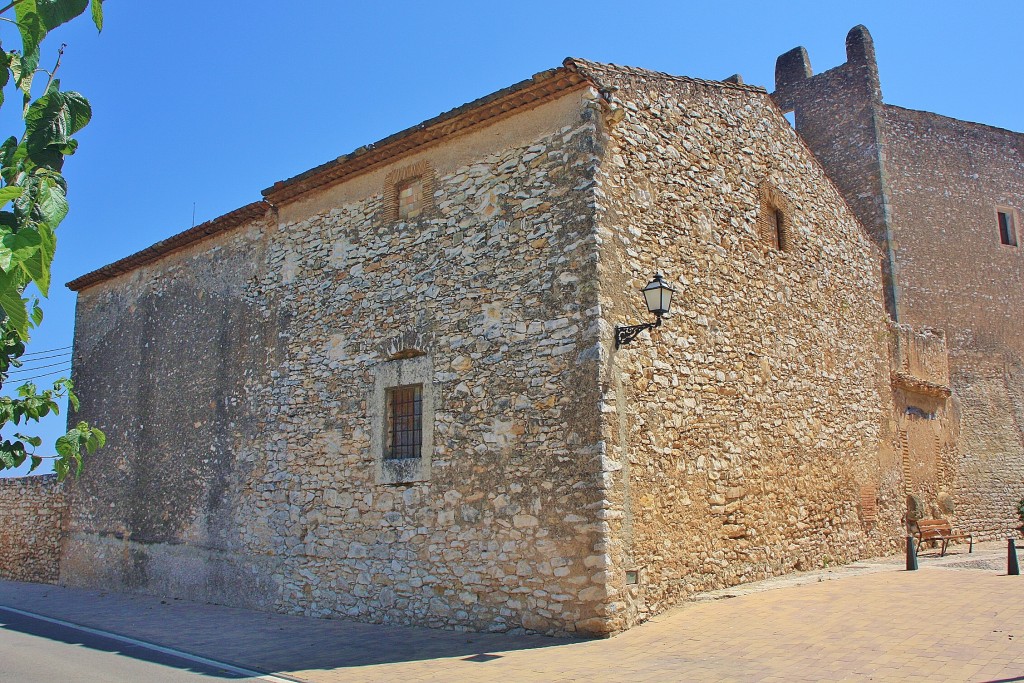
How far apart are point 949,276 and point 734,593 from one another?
13.4 m

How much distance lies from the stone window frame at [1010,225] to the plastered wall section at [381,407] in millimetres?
16227

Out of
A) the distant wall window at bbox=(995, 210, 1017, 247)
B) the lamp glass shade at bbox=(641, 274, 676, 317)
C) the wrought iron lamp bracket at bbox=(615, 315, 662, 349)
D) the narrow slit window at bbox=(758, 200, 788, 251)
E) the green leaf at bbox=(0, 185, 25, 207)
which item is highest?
the distant wall window at bbox=(995, 210, 1017, 247)

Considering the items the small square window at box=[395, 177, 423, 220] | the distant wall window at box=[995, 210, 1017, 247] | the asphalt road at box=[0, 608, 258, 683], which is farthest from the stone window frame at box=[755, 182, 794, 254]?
the distant wall window at box=[995, 210, 1017, 247]

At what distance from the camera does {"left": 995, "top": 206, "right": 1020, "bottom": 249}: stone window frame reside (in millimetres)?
20031

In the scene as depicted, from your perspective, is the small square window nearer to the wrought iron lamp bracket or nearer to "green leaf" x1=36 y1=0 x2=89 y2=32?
the wrought iron lamp bracket

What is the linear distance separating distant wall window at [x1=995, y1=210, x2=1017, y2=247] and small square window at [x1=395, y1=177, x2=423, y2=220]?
1689cm

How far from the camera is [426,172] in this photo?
407 inches

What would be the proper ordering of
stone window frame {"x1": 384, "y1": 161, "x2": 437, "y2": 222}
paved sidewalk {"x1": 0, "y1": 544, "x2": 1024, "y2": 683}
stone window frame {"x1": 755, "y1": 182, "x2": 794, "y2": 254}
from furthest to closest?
1. stone window frame {"x1": 755, "y1": 182, "x2": 794, "y2": 254}
2. stone window frame {"x1": 384, "y1": 161, "x2": 437, "y2": 222}
3. paved sidewalk {"x1": 0, "y1": 544, "x2": 1024, "y2": 683}

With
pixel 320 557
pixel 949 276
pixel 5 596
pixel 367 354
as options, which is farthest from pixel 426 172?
pixel 949 276

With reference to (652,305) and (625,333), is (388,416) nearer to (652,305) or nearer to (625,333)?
(625,333)

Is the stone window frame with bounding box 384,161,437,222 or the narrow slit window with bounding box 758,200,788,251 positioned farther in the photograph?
the narrow slit window with bounding box 758,200,788,251

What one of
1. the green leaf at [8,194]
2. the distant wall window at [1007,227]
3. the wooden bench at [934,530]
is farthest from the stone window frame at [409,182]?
the distant wall window at [1007,227]

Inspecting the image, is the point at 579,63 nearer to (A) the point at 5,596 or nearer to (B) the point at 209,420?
(B) the point at 209,420

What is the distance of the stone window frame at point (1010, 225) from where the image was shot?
2003 cm
